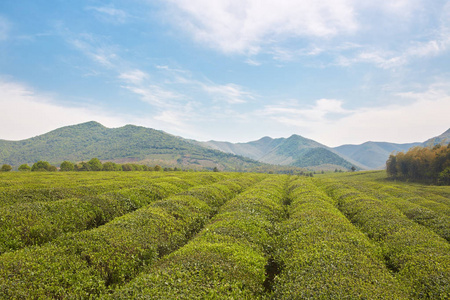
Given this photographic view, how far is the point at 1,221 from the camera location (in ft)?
50.9

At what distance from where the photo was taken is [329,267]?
12148 millimetres

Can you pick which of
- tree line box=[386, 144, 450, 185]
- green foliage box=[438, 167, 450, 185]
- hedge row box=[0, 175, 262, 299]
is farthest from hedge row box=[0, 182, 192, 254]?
tree line box=[386, 144, 450, 185]

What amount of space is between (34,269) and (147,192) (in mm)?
19980

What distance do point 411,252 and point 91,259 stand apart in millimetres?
21067

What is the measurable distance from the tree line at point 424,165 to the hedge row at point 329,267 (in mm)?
112756

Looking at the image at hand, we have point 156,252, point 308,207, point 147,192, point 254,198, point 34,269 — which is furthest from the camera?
point 147,192

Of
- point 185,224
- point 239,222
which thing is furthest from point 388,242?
point 185,224

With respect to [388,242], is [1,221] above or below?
above

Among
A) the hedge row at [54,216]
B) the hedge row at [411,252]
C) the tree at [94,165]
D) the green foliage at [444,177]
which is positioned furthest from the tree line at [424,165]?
the tree at [94,165]

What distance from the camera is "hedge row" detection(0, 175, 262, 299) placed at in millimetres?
10141

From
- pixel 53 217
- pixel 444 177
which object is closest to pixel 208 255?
pixel 53 217

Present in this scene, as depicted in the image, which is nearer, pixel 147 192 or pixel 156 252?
pixel 156 252

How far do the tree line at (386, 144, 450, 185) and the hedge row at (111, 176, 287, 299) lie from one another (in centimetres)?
11802

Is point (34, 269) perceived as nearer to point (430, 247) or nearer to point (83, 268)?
point (83, 268)
